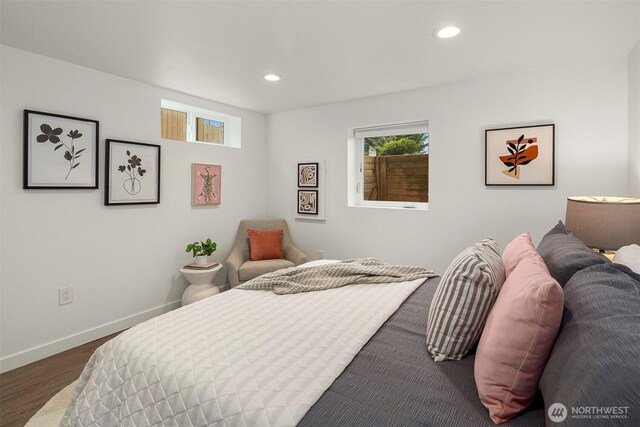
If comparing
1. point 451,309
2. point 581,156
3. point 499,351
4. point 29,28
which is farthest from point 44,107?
point 581,156

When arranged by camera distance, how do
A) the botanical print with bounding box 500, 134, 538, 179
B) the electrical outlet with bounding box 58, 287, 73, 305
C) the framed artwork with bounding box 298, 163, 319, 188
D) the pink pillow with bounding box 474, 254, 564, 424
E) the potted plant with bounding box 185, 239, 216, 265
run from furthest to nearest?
1. the framed artwork with bounding box 298, 163, 319, 188
2. the potted plant with bounding box 185, 239, 216, 265
3. the botanical print with bounding box 500, 134, 538, 179
4. the electrical outlet with bounding box 58, 287, 73, 305
5. the pink pillow with bounding box 474, 254, 564, 424

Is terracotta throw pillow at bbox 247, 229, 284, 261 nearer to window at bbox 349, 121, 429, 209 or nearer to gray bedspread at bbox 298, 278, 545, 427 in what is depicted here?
window at bbox 349, 121, 429, 209

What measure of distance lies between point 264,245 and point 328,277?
2.01m

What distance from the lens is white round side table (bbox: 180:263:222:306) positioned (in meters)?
3.47

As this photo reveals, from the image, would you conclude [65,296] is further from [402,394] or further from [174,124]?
[402,394]

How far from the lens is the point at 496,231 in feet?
10.4

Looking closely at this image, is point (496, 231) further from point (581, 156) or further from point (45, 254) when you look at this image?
point (45, 254)

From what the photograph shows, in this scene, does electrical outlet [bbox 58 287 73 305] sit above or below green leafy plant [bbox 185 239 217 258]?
below

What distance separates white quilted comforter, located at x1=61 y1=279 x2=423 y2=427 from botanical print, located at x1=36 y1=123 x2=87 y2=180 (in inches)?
75.8

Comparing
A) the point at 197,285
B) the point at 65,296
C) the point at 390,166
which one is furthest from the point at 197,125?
the point at 390,166

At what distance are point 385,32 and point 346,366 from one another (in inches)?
79.9

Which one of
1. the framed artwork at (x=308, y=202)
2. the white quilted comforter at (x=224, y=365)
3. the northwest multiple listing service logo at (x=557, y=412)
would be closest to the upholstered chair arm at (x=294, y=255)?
the framed artwork at (x=308, y=202)

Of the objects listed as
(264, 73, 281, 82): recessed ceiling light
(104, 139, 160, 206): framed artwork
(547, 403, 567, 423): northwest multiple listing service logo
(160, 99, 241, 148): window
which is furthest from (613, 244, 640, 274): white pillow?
(160, 99, 241, 148): window

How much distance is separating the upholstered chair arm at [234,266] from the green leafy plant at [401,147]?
2.05 metres
